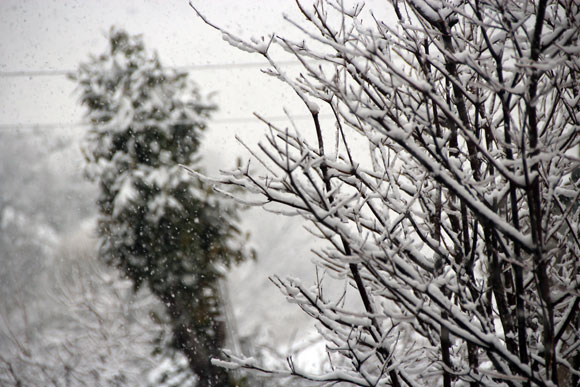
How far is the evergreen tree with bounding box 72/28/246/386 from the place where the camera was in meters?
3.66

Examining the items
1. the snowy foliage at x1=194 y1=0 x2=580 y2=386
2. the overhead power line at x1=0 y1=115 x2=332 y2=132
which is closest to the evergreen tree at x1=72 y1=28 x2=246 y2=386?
the overhead power line at x1=0 y1=115 x2=332 y2=132

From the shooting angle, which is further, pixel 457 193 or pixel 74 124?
pixel 74 124

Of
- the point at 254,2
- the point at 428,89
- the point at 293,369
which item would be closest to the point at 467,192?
the point at 428,89

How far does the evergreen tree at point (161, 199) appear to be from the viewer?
3.66m

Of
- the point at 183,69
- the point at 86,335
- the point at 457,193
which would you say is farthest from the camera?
the point at 183,69

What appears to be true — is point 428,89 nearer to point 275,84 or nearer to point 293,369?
point 293,369

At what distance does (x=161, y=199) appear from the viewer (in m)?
3.69

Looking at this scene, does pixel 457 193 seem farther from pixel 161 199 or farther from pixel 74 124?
pixel 74 124

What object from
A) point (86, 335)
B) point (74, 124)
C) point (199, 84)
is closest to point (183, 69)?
point (199, 84)

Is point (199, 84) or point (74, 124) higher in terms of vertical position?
point (199, 84)

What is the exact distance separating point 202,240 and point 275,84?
1.68 meters

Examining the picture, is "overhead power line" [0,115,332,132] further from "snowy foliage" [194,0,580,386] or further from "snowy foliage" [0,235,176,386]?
"snowy foliage" [194,0,580,386]

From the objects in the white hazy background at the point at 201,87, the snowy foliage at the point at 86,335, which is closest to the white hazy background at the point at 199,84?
the white hazy background at the point at 201,87

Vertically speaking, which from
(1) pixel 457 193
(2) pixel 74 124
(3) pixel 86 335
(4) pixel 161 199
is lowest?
(1) pixel 457 193
